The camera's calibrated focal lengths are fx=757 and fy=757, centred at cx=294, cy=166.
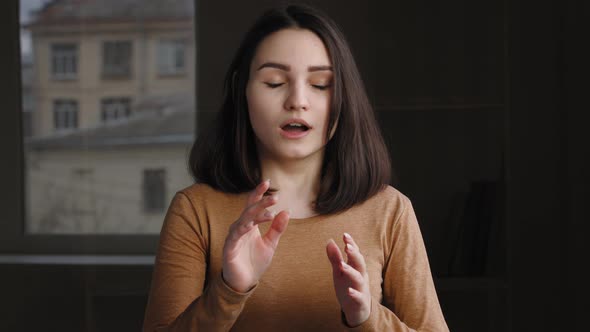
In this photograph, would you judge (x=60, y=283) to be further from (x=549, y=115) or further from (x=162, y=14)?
(x=549, y=115)

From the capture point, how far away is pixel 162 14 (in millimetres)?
2320

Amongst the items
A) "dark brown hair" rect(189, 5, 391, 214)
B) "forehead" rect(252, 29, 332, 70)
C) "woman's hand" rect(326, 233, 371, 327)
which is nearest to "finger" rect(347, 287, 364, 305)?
"woman's hand" rect(326, 233, 371, 327)

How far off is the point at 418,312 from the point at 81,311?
1561 millimetres

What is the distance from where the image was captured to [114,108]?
2.36 metres

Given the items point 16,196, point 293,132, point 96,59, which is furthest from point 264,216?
point 16,196

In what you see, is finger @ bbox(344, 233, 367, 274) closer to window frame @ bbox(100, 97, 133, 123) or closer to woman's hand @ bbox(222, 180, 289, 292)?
woman's hand @ bbox(222, 180, 289, 292)

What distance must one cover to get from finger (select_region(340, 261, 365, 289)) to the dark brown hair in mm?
208

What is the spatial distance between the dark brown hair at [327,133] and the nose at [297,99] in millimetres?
46

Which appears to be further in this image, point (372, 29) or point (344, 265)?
point (372, 29)

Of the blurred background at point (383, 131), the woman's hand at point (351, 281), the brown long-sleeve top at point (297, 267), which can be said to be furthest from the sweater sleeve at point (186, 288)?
the blurred background at point (383, 131)

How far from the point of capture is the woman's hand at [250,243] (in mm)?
854

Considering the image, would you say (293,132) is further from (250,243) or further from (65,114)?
(65,114)

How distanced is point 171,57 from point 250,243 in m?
1.49

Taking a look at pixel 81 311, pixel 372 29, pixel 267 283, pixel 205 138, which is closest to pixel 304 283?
pixel 267 283
